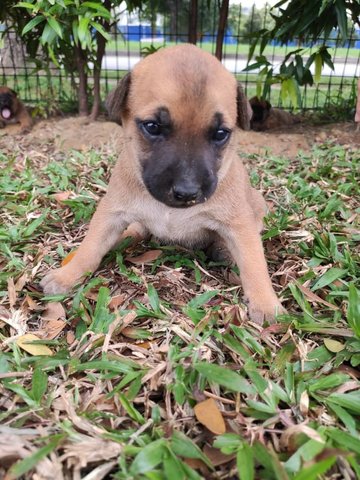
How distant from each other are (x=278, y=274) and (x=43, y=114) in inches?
226

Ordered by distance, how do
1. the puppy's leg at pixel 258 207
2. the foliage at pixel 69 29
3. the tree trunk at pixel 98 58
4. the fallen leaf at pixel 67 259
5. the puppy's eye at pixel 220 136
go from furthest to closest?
the tree trunk at pixel 98 58, the foliage at pixel 69 29, the puppy's leg at pixel 258 207, the fallen leaf at pixel 67 259, the puppy's eye at pixel 220 136

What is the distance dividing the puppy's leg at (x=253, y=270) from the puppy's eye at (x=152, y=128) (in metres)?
0.72

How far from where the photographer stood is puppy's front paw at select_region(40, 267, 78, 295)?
8.78 feet

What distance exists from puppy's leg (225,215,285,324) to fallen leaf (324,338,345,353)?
334mm

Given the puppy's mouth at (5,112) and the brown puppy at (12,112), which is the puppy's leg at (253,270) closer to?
the brown puppy at (12,112)

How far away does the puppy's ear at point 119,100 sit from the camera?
2.59 metres

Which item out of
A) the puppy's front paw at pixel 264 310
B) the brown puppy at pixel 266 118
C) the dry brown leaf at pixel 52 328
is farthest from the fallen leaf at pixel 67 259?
the brown puppy at pixel 266 118

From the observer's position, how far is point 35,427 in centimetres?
170

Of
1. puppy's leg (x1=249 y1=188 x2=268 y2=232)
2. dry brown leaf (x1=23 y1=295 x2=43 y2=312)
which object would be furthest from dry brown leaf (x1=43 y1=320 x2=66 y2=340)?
puppy's leg (x1=249 y1=188 x2=268 y2=232)

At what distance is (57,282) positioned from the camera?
2.70 m

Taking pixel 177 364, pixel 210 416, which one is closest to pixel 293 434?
pixel 210 416

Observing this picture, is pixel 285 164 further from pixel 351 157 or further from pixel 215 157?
pixel 215 157

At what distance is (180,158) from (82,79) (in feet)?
16.7

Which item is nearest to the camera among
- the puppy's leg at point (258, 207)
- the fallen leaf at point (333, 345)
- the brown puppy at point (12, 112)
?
the fallen leaf at point (333, 345)
